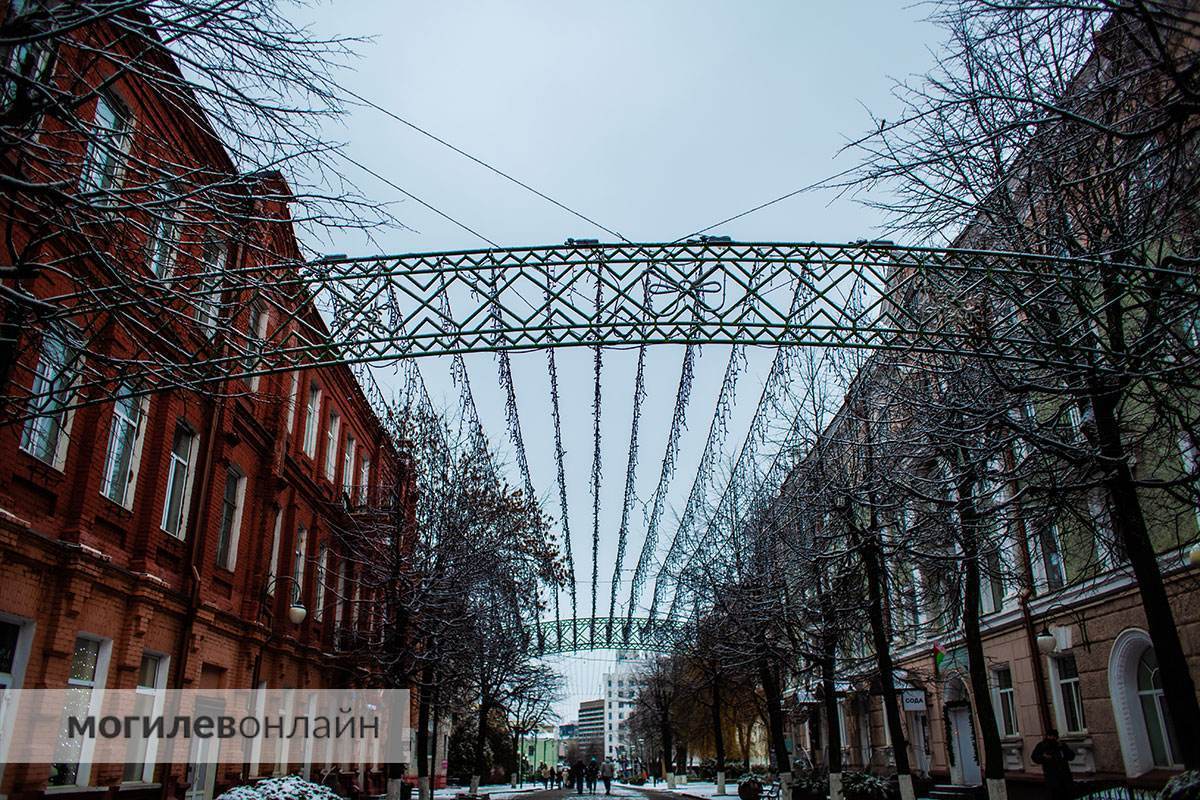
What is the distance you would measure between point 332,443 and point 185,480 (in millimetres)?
11067

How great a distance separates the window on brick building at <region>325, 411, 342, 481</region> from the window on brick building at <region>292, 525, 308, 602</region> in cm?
250

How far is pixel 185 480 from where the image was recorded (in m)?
16.2

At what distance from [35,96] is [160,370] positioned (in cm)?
278

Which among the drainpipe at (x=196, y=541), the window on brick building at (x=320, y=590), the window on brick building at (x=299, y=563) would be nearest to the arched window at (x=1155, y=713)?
the drainpipe at (x=196, y=541)

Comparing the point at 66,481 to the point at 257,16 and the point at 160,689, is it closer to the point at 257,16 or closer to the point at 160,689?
the point at 160,689

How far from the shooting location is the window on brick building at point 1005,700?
21891 mm

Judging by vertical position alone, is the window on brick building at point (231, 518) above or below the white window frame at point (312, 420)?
below

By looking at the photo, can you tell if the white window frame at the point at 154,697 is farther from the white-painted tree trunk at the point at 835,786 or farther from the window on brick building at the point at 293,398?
the white-painted tree trunk at the point at 835,786

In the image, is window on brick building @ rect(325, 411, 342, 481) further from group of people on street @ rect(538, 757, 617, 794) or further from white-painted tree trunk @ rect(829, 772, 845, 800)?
group of people on street @ rect(538, 757, 617, 794)

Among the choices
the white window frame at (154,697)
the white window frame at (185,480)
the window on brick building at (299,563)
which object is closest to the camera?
the white window frame at (154,697)

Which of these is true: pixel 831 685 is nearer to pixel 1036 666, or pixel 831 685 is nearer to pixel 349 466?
pixel 1036 666

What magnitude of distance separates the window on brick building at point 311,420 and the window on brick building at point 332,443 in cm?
104

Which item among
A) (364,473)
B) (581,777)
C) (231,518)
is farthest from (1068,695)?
(581,777)

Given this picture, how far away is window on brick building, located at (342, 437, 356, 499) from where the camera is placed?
27875 mm
